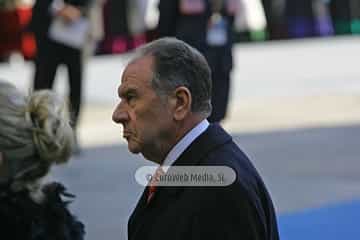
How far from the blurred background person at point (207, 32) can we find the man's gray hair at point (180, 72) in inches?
221

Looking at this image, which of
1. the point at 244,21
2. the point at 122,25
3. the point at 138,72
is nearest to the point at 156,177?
the point at 138,72

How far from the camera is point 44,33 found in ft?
28.5

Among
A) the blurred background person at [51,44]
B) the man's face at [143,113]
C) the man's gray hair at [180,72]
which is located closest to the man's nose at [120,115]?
the man's face at [143,113]

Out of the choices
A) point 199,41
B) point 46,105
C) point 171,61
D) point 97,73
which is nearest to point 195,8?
point 199,41

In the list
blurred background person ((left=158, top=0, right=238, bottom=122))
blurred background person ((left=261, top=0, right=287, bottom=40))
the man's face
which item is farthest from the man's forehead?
blurred background person ((left=261, top=0, right=287, bottom=40))

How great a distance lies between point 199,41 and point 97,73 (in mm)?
8914

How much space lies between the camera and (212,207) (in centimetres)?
236

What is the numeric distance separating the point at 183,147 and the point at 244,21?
18.8 meters

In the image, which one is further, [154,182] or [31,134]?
[31,134]

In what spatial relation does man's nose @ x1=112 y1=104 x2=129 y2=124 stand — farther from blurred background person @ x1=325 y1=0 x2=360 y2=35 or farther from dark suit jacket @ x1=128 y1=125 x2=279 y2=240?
blurred background person @ x1=325 y1=0 x2=360 y2=35

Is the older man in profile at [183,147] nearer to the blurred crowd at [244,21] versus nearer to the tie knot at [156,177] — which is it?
the tie knot at [156,177]

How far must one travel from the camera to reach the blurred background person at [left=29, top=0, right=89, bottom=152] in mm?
8688

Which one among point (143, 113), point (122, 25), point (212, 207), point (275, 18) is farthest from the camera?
point (275, 18)

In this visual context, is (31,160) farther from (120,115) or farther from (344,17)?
(344,17)
